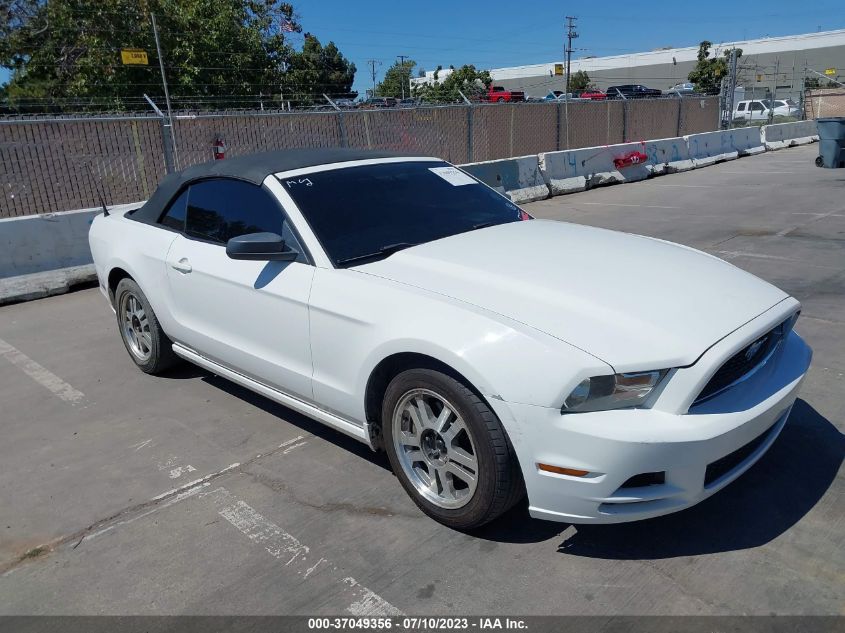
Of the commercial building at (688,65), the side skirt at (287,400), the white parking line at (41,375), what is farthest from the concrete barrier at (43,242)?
the commercial building at (688,65)

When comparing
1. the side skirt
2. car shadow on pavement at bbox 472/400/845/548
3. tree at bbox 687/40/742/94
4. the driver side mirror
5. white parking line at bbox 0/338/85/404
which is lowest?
car shadow on pavement at bbox 472/400/845/548

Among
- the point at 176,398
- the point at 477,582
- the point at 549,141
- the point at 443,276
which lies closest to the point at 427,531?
the point at 477,582

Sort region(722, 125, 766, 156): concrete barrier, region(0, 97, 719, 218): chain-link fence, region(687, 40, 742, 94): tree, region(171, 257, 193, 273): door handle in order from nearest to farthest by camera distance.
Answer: region(171, 257, 193, 273): door handle
region(0, 97, 719, 218): chain-link fence
region(722, 125, 766, 156): concrete barrier
region(687, 40, 742, 94): tree

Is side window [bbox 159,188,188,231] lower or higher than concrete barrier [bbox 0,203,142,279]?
higher

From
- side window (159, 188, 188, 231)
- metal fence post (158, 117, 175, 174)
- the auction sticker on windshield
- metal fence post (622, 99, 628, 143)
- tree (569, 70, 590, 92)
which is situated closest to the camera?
the auction sticker on windshield

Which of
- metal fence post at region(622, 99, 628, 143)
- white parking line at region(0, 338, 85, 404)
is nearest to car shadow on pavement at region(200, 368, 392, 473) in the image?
white parking line at region(0, 338, 85, 404)

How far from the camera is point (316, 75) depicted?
3881 centimetres

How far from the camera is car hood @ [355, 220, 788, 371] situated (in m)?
2.62

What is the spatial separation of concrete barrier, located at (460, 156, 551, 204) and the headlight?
33.6 ft

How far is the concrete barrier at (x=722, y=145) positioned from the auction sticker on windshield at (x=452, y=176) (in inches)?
626

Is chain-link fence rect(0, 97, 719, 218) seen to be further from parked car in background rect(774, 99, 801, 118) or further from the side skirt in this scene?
parked car in background rect(774, 99, 801, 118)

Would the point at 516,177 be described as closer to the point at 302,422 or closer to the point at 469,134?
the point at 469,134

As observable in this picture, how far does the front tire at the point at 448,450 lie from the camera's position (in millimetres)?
2699

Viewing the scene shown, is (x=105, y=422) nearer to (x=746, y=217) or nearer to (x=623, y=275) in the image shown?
(x=623, y=275)
